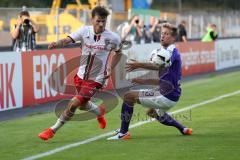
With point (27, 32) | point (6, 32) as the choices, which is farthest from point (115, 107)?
point (6, 32)

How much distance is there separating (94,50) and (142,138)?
1.51m

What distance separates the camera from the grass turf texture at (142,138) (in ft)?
32.3

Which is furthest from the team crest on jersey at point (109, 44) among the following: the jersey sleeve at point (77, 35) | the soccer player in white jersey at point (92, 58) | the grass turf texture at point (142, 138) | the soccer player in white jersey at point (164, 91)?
the grass turf texture at point (142, 138)

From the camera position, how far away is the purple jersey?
10867mm

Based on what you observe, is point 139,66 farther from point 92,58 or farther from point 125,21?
point 125,21

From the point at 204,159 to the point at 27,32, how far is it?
11.1 m

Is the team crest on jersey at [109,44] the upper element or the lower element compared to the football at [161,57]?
upper

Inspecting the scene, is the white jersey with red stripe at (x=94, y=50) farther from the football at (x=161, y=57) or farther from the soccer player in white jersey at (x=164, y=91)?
the football at (x=161, y=57)

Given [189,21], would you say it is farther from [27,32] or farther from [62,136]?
[62,136]

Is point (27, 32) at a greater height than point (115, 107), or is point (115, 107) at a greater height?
point (27, 32)

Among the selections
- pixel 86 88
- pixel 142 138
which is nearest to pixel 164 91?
pixel 142 138

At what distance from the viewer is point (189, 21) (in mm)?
38844

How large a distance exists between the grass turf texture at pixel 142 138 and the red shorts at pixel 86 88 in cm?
68

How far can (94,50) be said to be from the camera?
11211 millimetres
